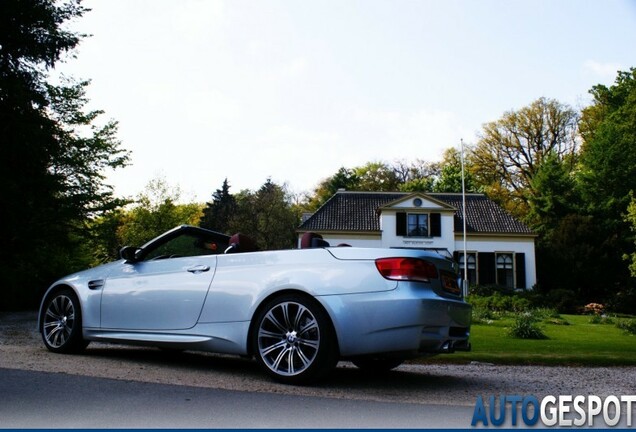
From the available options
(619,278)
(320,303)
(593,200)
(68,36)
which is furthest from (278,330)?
(593,200)

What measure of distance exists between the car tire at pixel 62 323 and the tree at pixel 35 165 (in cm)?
1054

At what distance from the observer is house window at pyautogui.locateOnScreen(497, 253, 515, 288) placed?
133ft

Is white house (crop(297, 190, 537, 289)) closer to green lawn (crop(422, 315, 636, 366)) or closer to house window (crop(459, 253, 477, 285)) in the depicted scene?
house window (crop(459, 253, 477, 285))

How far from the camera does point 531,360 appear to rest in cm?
835

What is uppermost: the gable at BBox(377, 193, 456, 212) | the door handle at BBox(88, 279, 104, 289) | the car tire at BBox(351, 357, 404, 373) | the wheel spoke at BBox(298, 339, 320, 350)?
the gable at BBox(377, 193, 456, 212)

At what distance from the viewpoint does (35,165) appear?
18.2m

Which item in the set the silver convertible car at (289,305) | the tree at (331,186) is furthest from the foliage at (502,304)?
the tree at (331,186)

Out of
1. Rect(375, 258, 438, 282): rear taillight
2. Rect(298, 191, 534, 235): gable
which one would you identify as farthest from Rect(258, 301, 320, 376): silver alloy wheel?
Rect(298, 191, 534, 235): gable

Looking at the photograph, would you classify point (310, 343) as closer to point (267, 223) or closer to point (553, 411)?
point (553, 411)

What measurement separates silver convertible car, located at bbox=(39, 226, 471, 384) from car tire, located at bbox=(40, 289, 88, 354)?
0.58 feet

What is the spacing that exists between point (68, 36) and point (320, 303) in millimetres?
18253

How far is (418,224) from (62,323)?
119 ft

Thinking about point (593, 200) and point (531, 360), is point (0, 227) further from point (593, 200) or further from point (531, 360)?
point (593, 200)

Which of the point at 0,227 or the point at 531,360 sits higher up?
the point at 0,227
